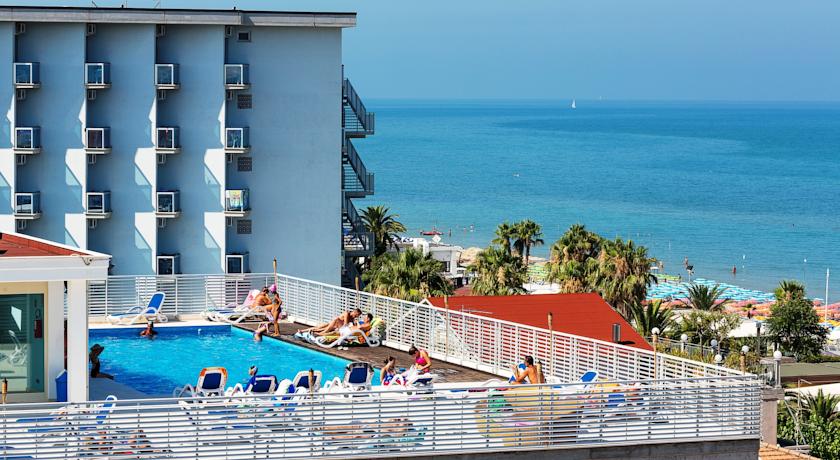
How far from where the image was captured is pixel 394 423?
1752cm

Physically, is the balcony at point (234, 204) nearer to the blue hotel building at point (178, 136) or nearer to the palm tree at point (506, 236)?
the blue hotel building at point (178, 136)

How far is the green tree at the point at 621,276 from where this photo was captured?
60375mm

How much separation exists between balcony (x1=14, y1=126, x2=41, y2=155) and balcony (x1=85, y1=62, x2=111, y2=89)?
275 cm

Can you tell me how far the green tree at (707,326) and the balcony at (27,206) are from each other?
25144 millimetres

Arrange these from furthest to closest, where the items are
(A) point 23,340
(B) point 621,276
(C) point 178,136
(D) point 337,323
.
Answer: (B) point 621,276 → (C) point 178,136 → (D) point 337,323 → (A) point 23,340

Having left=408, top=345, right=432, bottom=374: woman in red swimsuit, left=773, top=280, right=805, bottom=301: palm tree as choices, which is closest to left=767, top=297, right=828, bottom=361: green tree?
left=773, top=280, right=805, bottom=301: palm tree

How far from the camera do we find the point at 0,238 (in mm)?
20406

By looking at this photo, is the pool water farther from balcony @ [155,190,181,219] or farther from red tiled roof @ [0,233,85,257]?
balcony @ [155,190,181,219]

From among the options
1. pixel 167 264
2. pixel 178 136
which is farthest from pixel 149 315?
pixel 178 136

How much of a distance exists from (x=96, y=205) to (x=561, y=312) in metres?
18.2

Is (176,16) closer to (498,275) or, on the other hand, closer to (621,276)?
(498,275)

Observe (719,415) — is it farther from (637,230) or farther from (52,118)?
(637,230)

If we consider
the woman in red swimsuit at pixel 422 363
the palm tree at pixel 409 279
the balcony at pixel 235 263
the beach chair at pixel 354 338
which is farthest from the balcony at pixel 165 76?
the woman in red swimsuit at pixel 422 363

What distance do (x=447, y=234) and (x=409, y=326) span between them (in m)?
105
